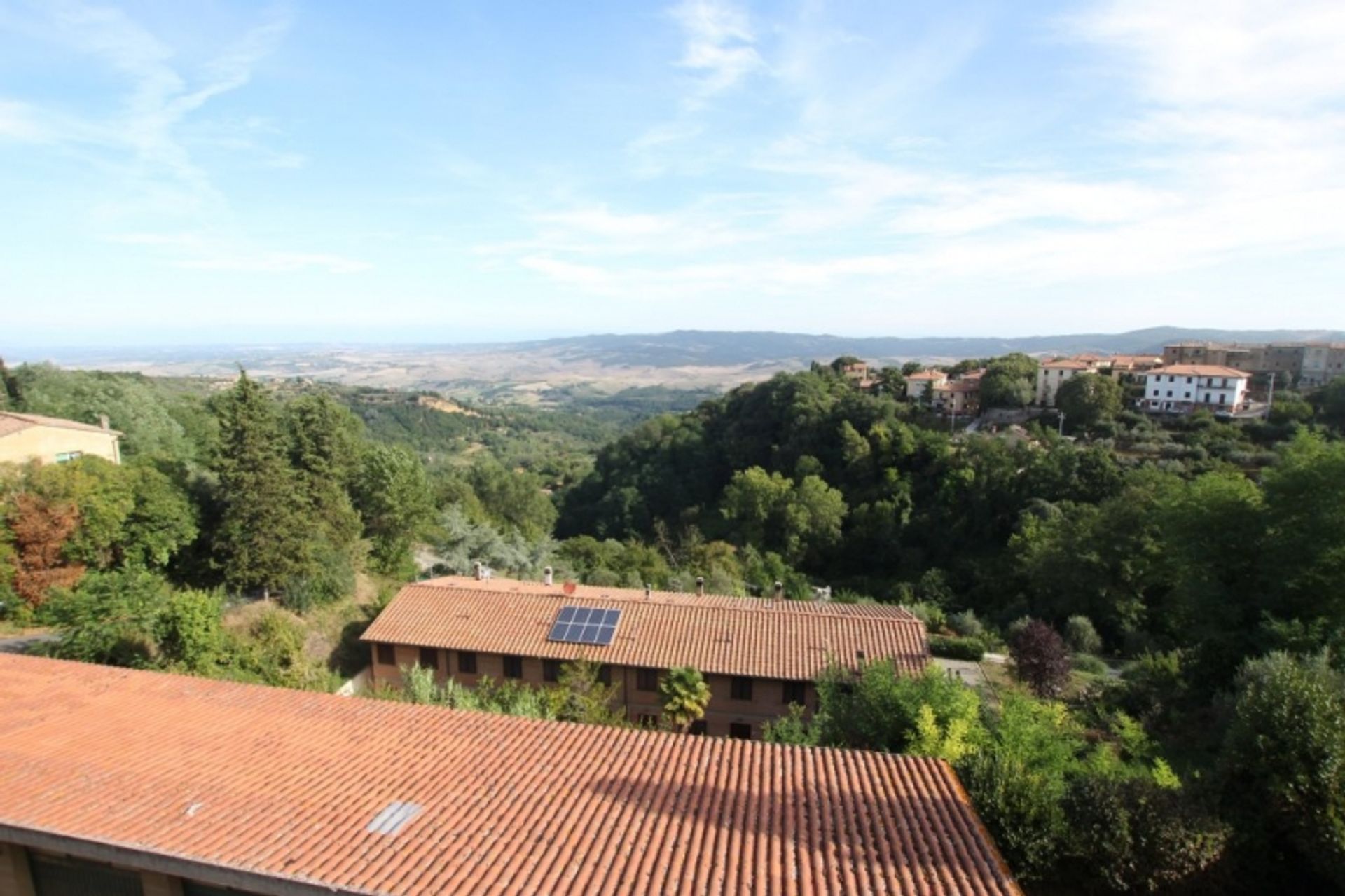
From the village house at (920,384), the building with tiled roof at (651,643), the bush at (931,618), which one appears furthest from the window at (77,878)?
the village house at (920,384)

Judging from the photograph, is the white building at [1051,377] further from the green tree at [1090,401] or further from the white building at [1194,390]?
the green tree at [1090,401]

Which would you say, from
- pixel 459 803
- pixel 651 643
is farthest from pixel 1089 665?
pixel 459 803

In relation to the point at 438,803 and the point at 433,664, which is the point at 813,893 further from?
the point at 433,664

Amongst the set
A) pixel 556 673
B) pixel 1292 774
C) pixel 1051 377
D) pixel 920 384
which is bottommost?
pixel 556 673

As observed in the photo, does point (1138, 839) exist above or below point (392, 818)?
below

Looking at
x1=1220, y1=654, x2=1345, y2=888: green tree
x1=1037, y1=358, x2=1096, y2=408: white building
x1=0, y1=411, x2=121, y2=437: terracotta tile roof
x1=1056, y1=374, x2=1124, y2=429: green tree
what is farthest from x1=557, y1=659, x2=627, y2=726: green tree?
x1=1037, y1=358, x2=1096, y2=408: white building

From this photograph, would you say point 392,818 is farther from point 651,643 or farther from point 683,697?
point 651,643

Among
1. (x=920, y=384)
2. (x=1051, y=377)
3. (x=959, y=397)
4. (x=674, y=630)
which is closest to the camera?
(x=674, y=630)

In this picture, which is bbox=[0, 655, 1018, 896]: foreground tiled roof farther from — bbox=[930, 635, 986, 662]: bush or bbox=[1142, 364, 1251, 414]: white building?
bbox=[1142, 364, 1251, 414]: white building
